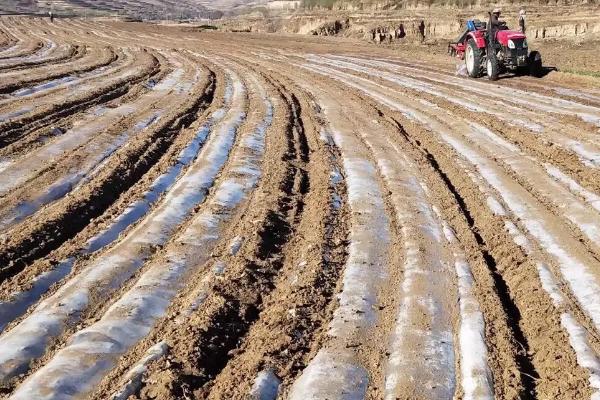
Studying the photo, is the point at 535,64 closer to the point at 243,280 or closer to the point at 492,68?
the point at 492,68

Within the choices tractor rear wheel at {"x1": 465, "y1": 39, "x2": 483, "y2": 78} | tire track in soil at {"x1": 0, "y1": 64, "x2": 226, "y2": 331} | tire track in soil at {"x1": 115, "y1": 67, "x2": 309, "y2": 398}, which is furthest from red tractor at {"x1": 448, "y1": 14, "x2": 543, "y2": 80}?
tire track in soil at {"x1": 115, "y1": 67, "x2": 309, "y2": 398}

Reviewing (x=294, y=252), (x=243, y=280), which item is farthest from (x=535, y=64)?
(x=243, y=280)

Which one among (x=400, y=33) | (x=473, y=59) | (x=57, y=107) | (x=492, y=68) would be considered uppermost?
(x=400, y=33)

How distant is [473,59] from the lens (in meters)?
16.2

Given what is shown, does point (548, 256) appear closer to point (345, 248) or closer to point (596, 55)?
point (345, 248)

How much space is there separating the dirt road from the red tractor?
406cm

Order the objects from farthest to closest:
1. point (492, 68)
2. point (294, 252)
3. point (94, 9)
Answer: point (94, 9), point (492, 68), point (294, 252)

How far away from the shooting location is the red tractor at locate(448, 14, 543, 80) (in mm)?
14859

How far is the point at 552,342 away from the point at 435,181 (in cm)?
354

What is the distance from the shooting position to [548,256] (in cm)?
539

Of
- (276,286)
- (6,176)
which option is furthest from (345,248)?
(6,176)

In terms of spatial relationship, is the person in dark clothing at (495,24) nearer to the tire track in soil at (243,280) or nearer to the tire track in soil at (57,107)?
the tire track in soil at (57,107)

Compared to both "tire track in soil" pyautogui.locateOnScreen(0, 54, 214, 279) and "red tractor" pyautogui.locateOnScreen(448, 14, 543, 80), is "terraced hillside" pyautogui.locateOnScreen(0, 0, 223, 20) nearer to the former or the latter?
"red tractor" pyautogui.locateOnScreen(448, 14, 543, 80)

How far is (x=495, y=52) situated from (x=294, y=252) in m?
11.9
